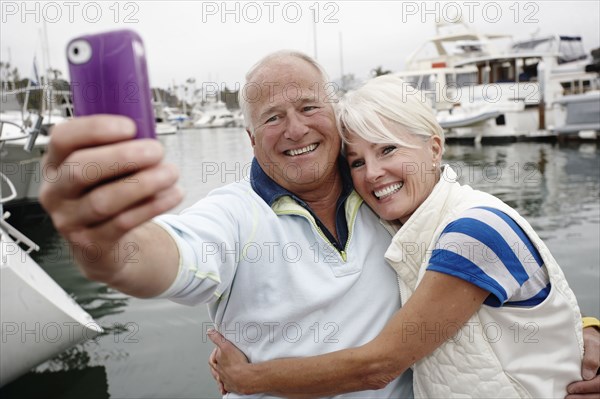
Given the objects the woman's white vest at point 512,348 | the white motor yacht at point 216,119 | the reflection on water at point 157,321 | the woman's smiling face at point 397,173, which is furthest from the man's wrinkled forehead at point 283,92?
the white motor yacht at point 216,119

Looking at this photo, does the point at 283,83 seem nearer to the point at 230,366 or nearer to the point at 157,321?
the point at 230,366

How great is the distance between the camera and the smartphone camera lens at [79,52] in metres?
0.90

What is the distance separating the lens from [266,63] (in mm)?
2367

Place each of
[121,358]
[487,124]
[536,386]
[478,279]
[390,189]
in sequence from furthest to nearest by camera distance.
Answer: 1. [487,124]
2. [121,358]
3. [390,189]
4. [536,386]
5. [478,279]

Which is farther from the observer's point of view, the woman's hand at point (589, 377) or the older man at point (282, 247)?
the woman's hand at point (589, 377)

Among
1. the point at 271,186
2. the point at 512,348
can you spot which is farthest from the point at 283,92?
the point at 512,348

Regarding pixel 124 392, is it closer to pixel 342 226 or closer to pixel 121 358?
pixel 121 358

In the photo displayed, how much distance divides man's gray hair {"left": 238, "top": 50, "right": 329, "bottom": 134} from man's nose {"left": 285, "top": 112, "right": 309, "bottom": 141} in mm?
198

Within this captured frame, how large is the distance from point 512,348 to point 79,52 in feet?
5.54

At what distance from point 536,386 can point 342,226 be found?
0.95 meters

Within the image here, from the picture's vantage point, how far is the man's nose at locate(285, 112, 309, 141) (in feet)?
7.68

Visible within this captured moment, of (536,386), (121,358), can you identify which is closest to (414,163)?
(536,386)

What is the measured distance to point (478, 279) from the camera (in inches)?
70.2

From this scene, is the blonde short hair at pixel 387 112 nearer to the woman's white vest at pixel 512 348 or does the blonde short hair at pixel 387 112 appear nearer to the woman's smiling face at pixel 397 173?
the woman's smiling face at pixel 397 173
